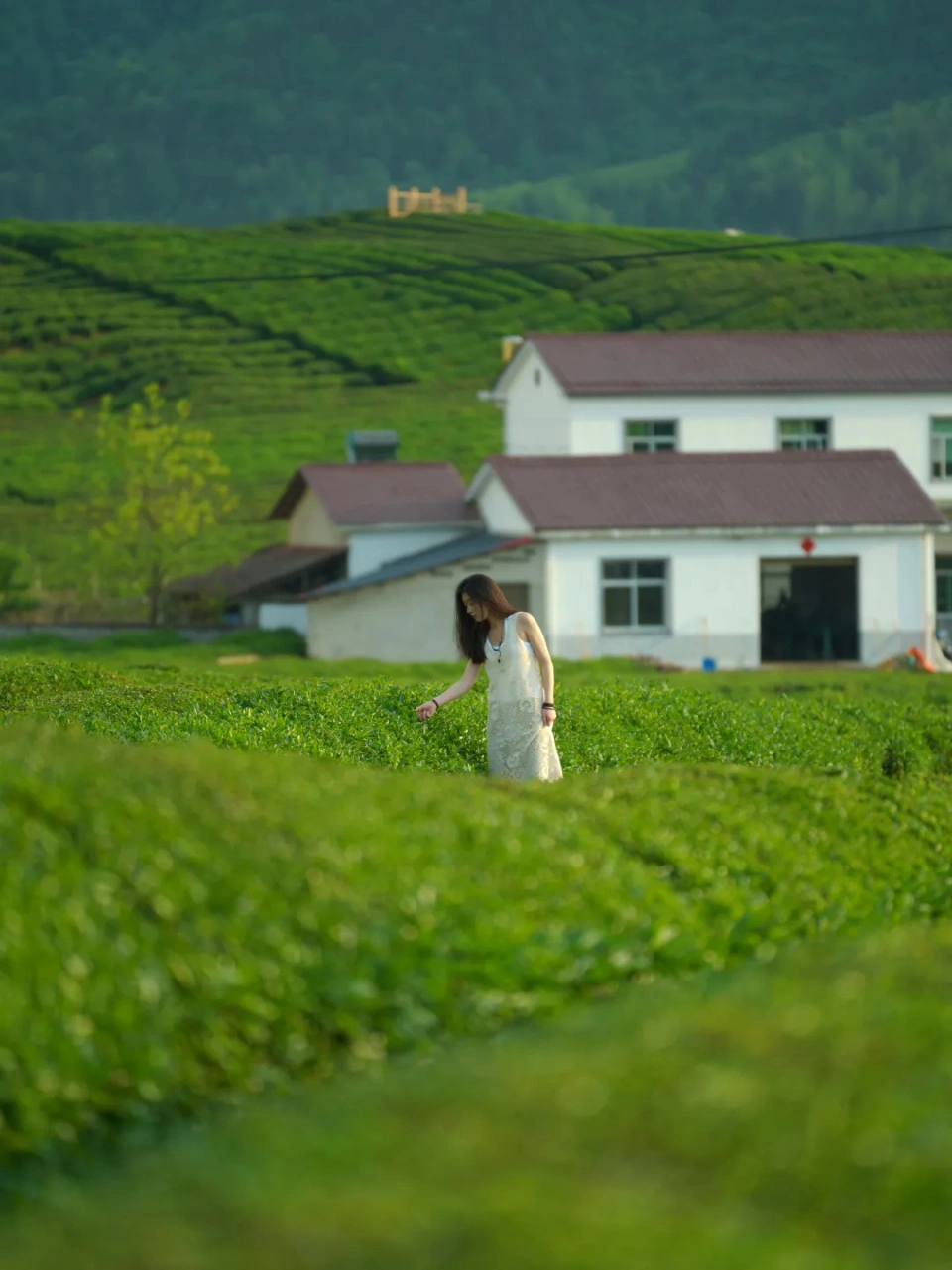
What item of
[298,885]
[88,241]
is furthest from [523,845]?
[88,241]

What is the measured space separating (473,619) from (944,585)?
35.6 m

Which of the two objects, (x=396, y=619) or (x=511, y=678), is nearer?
(x=511, y=678)

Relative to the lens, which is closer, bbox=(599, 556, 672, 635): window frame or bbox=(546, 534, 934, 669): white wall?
bbox=(546, 534, 934, 669): white wall

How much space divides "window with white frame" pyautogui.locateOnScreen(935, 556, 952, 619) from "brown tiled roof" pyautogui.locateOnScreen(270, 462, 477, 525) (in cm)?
1150

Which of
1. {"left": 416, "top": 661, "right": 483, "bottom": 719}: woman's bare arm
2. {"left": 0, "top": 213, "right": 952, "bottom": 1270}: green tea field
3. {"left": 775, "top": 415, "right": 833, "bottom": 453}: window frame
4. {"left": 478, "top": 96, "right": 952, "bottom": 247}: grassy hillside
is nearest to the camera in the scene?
{"left": 0, "top": 213, "right": 952, "bottom": 1270}: green tea field

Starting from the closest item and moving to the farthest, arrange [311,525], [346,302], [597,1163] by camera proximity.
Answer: [597,1163] < [311,525] < [346,302]

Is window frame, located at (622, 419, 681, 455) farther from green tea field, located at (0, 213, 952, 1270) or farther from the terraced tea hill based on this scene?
the terraced tea hill

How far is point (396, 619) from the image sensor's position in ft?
129

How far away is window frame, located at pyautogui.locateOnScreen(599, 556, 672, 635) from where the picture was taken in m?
37.7

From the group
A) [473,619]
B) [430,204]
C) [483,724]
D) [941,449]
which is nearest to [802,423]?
[941,449]

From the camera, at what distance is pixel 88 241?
368 ft

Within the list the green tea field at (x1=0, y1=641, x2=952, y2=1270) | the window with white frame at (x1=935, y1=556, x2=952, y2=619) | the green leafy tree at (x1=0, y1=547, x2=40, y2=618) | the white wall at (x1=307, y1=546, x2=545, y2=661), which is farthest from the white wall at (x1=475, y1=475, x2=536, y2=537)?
the green tea field at (x1=0, y1=641, x2=952, y2=1270)

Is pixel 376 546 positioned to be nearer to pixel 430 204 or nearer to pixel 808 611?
pixel 808 611

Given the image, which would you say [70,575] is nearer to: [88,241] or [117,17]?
[88,241]
